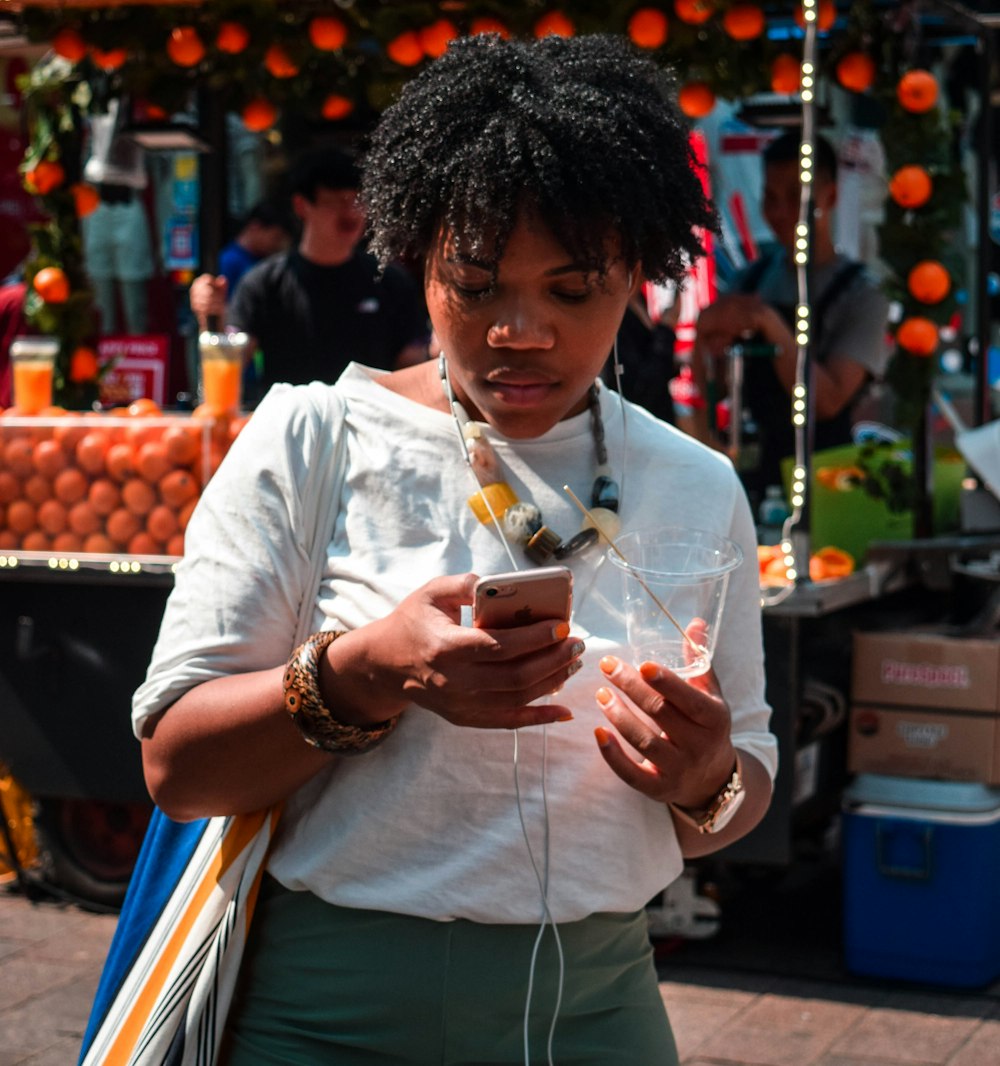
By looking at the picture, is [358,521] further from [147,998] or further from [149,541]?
[149,541]

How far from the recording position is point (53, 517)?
15.5 ft

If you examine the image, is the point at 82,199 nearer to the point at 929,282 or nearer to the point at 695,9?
the point at 695,9

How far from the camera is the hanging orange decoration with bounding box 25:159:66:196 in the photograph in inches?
240

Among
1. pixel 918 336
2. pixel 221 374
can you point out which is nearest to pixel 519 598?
pixel 221 374

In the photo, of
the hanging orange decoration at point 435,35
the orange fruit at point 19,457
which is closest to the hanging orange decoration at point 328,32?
the hanging orange decoration at point 435,35

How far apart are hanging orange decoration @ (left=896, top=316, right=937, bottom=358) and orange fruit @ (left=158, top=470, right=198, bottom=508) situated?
2207 mm

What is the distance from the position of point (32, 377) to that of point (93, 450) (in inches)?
26.2

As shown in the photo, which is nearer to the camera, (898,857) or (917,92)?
(898,857)

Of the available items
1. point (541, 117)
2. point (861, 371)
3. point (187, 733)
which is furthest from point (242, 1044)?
point (861, 371)

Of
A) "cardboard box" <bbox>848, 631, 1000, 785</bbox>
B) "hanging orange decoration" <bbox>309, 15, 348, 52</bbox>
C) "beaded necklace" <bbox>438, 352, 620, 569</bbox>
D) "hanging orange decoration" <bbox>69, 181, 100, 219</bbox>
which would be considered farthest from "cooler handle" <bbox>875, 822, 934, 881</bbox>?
"hanging orange decoration" <bbox>69, 181, 100, 219</bbox>

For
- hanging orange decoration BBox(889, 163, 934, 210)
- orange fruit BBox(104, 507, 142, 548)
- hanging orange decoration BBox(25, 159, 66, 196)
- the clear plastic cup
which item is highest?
hanging orange decoration BBox(25, 159, 66, 196)

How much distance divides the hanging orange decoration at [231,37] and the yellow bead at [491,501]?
14.4ft

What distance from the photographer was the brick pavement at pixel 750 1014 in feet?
13.0

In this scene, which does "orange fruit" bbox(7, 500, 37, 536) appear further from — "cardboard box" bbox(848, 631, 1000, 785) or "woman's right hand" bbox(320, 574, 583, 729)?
"woman's right hand" bbox(320, 574, 583, 729)
